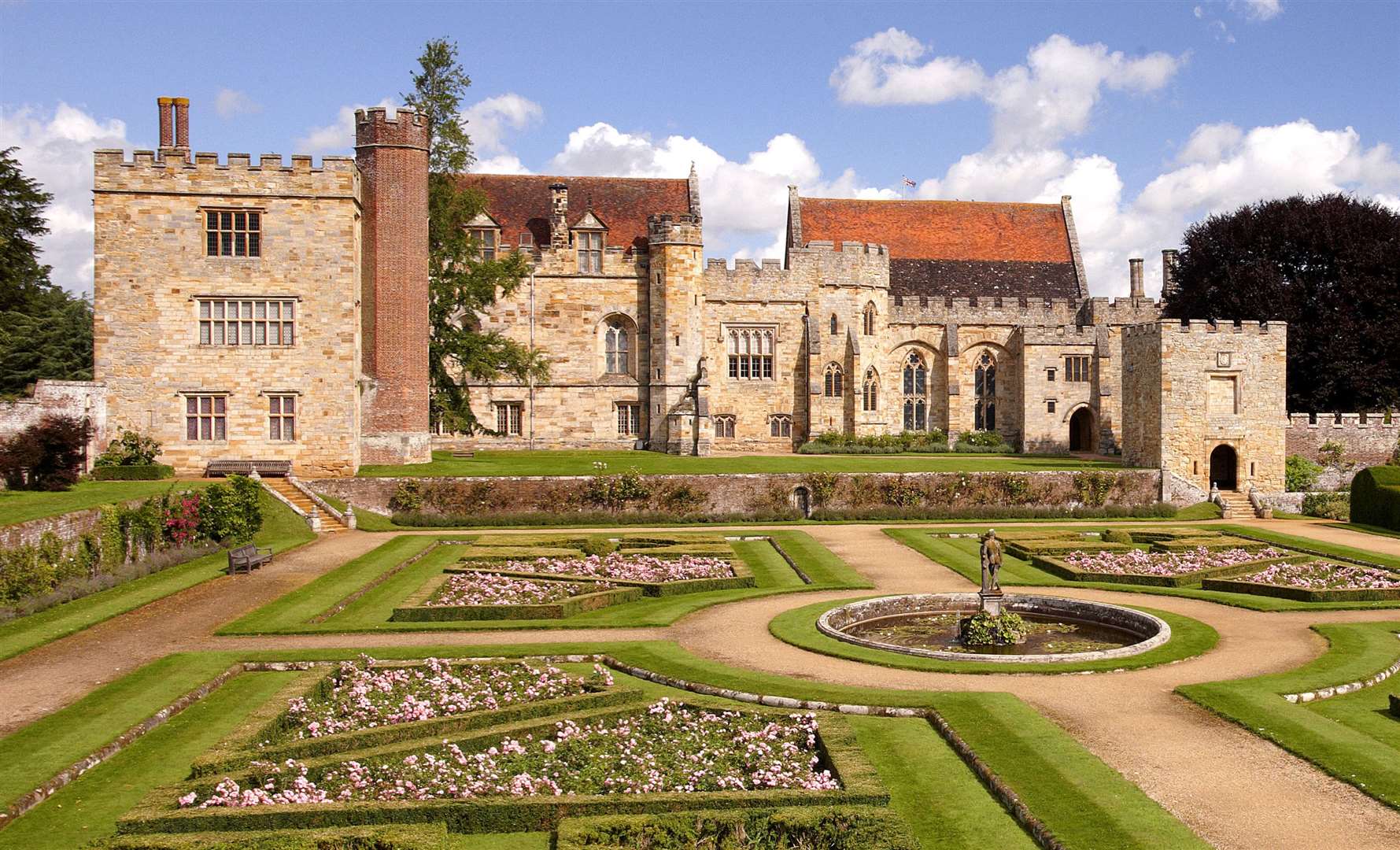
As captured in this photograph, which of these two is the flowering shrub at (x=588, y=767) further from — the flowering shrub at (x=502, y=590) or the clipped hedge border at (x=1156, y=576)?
the clipped hedge border at (x=1156, y=576)

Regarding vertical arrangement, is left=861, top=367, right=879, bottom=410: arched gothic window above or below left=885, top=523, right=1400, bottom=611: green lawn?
above

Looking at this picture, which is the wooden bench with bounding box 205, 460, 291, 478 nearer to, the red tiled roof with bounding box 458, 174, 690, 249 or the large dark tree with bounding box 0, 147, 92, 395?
the large dark tree with bounding box 0, 147, 92, 395

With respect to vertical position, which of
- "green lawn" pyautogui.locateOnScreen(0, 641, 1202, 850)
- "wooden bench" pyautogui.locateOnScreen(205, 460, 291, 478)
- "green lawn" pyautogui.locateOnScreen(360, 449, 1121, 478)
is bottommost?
"green lawn" pyautogui.locateOnScreen(0, 641, 1202, 850)

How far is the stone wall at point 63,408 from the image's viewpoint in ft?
102

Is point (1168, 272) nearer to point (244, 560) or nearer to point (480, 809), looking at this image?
point (244, 560)

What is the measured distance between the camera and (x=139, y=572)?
78.6 ft

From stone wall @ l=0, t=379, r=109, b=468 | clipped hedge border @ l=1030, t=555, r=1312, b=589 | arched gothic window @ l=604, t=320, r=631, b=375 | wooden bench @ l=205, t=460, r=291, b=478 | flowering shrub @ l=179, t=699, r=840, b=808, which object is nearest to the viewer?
flowering shrub @ l=179, t=699, r=840, b=808

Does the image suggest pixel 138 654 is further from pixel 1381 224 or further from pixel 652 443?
pixel 1381 224

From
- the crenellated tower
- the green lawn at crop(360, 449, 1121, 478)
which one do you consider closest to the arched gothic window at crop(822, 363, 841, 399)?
the green lawn at crop(360, 449, 1121, 478)

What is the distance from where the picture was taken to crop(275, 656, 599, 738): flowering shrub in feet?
44.5

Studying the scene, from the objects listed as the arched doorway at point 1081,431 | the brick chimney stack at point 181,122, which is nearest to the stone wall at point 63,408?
the brick chimney stack at point 181,122

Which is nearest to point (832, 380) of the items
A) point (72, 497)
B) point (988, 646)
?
point (72, 497)

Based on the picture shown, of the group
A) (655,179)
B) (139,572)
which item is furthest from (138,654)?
(655,179)

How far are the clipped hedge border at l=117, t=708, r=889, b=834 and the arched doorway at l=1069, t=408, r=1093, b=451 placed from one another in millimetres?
48395
